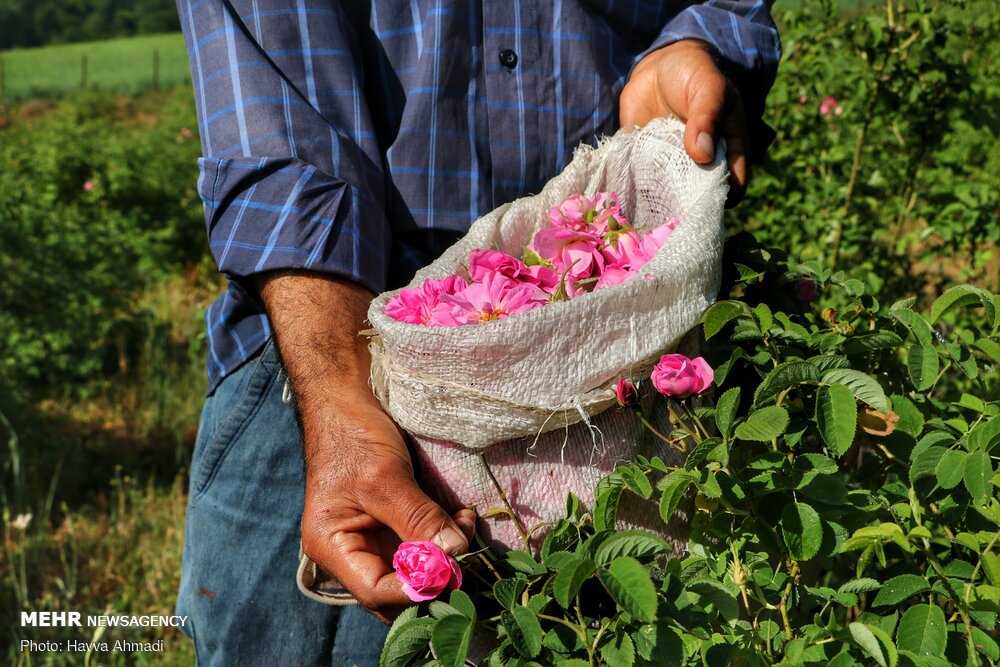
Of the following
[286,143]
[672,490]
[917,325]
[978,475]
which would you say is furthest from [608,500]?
[286,143]

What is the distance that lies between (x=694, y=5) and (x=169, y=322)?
16.1 feet

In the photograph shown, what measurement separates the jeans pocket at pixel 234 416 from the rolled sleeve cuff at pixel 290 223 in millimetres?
242

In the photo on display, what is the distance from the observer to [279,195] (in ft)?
4.42

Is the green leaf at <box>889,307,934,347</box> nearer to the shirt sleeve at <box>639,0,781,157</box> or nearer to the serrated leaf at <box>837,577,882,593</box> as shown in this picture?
the serrated leaf at <box>837,577,882,593</box>

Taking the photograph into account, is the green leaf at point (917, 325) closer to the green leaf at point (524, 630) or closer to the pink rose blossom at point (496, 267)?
the pink rose blossom at point (496, 267)

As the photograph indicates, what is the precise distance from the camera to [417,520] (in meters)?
A: 1.02

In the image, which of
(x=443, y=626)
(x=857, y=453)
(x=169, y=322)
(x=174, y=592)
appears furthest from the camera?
(x=169, y=322)

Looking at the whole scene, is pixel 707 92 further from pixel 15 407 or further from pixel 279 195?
pixel 15 407

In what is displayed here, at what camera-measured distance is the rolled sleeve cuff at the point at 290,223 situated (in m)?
1.32

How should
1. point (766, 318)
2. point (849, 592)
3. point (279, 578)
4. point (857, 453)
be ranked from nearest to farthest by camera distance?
1. point (849, 592)
2. point (766, 318)
3. point (857, 453)
4. point (279, 578)

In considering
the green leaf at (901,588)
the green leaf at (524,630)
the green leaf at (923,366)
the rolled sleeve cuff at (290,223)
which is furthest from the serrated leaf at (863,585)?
the rolled sleeve cuff at (290,223)

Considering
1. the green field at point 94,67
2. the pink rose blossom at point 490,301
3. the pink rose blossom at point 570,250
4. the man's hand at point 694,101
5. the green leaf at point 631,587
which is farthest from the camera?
the green field at point 94,67

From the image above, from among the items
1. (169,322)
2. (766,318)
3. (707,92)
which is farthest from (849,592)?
(169,322)

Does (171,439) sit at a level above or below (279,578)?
below
